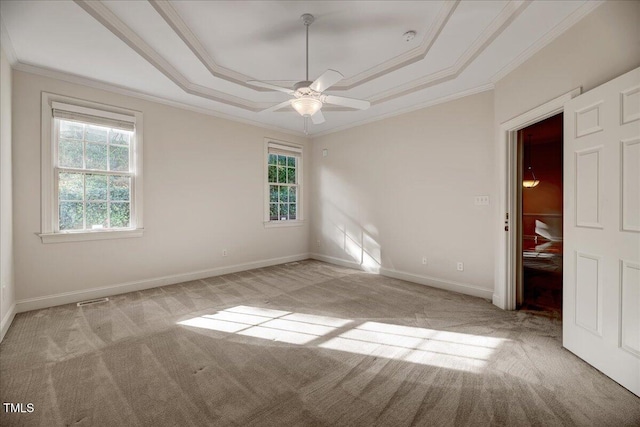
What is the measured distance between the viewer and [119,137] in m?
3.84

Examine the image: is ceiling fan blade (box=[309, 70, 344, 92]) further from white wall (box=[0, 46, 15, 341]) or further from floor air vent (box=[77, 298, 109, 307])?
floor air vent (box=[77, 298, 109, 307])

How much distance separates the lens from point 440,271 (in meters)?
4.14

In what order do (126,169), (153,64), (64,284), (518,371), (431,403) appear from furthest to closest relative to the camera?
(126,169)
(64,284)
(153,64)
(518,371)
(431,403)

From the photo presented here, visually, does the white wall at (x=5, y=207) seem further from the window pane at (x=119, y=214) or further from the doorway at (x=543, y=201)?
the doorway at (x=543, y=201)

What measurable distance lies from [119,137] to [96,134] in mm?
249

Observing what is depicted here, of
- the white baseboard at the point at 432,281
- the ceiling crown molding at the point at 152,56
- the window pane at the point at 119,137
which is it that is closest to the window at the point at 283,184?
the ceiling crown molding at the point at 152,56

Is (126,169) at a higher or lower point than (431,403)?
higher

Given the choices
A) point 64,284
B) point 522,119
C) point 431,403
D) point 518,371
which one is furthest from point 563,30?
point 64,284

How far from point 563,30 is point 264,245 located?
494 centimetres

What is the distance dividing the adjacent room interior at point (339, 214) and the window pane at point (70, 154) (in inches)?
0.9

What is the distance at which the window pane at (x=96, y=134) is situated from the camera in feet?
11.8

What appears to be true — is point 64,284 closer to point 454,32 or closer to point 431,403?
point 431,403

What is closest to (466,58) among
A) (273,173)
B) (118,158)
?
(273,173)

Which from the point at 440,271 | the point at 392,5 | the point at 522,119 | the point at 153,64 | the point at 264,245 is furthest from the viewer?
the point at 264,245
